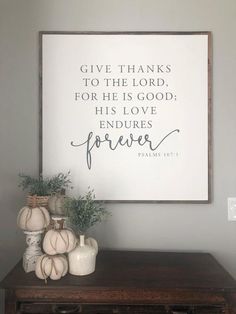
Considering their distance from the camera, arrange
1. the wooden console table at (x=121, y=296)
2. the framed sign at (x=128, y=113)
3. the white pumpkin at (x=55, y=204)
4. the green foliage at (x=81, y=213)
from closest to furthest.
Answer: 1. the wooden console table at (x=121, y=296)
2. the green foliage at (x=81, y=213)
3. the white pumpkin at (x=55, y=204)
4. the framed sign at (x=128, y=113)

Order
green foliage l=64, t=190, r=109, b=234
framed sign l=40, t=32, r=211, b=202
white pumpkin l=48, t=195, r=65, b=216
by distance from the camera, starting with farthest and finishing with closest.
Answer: framed sign l=40, t=32, r=211, b=202 → white pumpkin l=48, t=195, r=65, b=216 → green foliage l=64, t=190, r=109, b=234

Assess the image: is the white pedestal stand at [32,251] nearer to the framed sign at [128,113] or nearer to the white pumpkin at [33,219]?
the white pumpkin at [33,219]

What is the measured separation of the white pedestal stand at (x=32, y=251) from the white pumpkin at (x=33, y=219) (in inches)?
1.3

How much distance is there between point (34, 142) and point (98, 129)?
1.09 feet

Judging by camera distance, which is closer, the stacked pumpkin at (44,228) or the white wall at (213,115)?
the stacked pumpkin at (44,228)

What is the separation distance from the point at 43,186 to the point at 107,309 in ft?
1.89

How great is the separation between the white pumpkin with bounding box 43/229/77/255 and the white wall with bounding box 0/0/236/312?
0.35 m

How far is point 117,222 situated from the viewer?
1.49 m

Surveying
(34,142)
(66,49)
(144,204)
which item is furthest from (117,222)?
(66,49)

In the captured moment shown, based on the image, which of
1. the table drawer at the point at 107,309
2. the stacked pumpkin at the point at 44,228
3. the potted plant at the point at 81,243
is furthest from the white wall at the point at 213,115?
the table drawer at the point at 107,309

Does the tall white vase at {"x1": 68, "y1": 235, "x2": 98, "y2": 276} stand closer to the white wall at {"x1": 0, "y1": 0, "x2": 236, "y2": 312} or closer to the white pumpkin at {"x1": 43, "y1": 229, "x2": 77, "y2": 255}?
the white pumpkin at {"x1": 43, "y1": 229, "x2": 77, "y2": 255}

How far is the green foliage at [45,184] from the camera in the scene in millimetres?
1314

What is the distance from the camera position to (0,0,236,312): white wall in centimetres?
148

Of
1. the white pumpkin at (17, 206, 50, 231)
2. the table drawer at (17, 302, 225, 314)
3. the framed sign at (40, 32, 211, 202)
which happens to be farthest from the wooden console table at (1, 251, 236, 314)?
the framed sign at (40, 32, 211, 202)
